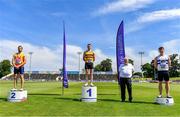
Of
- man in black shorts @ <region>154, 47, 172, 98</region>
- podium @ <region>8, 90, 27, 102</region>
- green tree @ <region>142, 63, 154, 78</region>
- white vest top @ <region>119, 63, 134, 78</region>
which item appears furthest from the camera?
green tree @ <region>142, 63, 154, 78</region>

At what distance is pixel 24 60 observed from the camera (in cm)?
1403

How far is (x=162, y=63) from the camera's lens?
13508 mm

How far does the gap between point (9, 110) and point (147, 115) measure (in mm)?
4217

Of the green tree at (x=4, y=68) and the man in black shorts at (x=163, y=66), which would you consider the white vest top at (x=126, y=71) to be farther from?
the green tree at (x=4, y=68)

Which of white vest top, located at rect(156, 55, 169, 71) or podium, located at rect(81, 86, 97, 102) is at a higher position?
white vest top, located at rect(156, 55, 169, 71)

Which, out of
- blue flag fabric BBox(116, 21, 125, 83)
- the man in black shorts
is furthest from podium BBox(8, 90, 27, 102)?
the man in black shorts

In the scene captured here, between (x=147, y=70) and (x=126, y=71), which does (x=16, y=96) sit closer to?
(x=126, y=71)

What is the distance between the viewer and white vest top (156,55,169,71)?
13.5 meters

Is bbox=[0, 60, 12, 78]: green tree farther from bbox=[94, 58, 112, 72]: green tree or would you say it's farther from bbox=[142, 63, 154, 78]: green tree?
bbox=[142, 63, 154, 78]: green tree

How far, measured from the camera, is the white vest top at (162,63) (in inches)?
531

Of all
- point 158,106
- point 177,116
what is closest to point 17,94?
point 158,106

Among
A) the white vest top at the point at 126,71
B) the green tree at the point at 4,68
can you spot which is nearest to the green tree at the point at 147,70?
the green tree at the point at 4,68

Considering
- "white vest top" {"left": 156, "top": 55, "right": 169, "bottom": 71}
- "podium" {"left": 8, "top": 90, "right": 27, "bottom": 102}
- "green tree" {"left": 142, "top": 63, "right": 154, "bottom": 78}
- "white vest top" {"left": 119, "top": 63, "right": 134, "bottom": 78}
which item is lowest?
"podium" {"left": 8, "top": 90, "right": 27, "bottom": 102}

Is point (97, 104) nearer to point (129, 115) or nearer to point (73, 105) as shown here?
point (73, 105)
